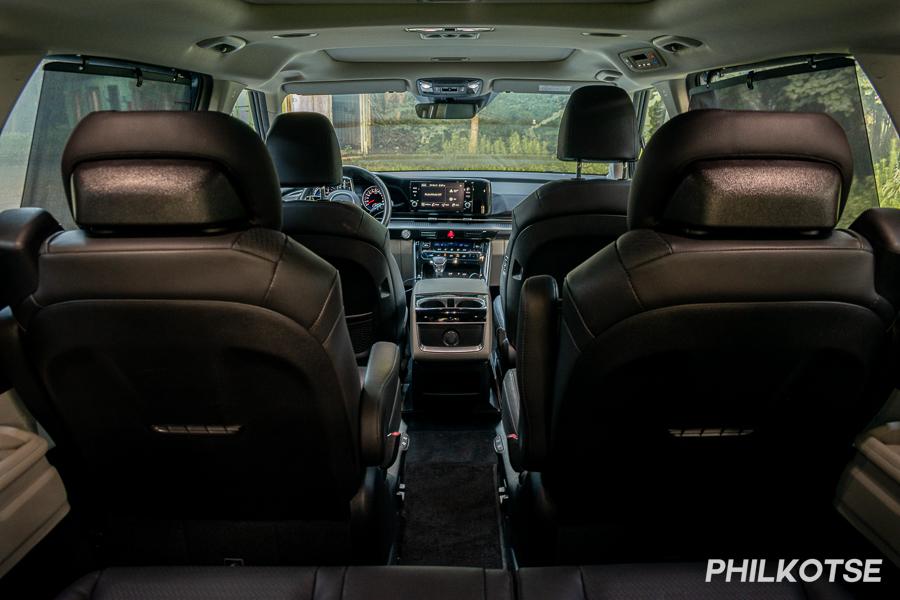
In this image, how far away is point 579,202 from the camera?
2812mm

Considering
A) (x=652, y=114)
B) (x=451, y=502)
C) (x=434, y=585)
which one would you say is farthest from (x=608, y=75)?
(x=434, y=585)

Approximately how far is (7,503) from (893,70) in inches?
129

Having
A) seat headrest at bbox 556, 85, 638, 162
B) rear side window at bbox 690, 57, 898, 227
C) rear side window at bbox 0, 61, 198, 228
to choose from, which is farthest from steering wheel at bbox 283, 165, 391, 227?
rear side window at bbox 690, 57, 898, 227

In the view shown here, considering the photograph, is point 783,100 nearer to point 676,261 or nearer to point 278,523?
point 676,261

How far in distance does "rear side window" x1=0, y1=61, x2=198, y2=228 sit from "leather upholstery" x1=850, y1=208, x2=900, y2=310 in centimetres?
277

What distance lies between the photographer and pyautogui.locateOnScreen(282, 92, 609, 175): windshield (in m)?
5.01

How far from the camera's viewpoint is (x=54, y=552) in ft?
5.63

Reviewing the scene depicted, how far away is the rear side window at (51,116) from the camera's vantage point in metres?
2.40

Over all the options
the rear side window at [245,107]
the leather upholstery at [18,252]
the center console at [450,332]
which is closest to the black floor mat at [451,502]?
the center console at [450,332]

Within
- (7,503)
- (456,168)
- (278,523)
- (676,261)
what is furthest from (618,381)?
(456,168)

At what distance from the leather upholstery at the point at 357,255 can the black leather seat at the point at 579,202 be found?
71cm

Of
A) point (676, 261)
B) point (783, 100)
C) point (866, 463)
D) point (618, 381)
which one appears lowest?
point (866, 463)

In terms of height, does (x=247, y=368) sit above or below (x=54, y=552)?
above

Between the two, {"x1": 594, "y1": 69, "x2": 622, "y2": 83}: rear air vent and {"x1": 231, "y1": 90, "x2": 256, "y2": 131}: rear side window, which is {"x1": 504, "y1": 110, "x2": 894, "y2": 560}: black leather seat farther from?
{"x1": 231, "y1": 90, "x2": 256, "y2": 131}: rear side window
